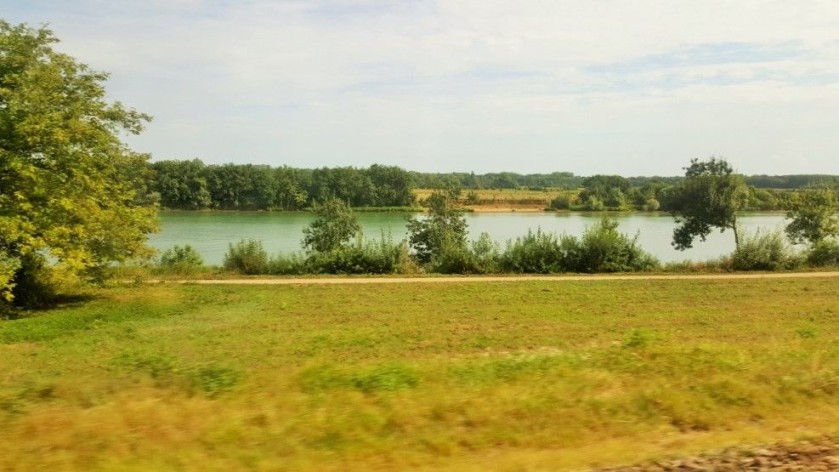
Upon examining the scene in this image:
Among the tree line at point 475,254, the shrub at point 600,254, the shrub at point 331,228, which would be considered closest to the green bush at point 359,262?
the tree line at point 475,254

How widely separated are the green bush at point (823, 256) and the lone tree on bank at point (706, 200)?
19.8 feet

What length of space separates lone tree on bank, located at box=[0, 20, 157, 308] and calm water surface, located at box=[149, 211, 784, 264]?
13.3 m

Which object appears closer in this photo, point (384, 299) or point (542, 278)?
point (384, 299)

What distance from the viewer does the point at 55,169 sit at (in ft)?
75.1

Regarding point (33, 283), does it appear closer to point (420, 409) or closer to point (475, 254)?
point (475, 254)

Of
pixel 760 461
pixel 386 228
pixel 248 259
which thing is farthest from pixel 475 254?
pixel 760 461

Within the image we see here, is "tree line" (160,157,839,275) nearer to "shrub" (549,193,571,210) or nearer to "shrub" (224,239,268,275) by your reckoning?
"shrub" (224,239,268,275)

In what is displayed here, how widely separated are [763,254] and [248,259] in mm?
26851

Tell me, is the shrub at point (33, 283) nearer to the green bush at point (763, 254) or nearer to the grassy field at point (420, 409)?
the grassy field at point (420, 409)

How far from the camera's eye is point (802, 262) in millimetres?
37844

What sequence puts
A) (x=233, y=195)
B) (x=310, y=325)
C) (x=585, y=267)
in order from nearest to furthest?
(x=310, y=325), (x=585, y=267), (x=233, y=195)

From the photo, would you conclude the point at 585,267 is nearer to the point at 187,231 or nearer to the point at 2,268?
the point at 2,268

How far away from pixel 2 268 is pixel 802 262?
123 ft

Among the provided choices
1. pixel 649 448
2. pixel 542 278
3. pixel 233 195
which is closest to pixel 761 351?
pixel 649 448
